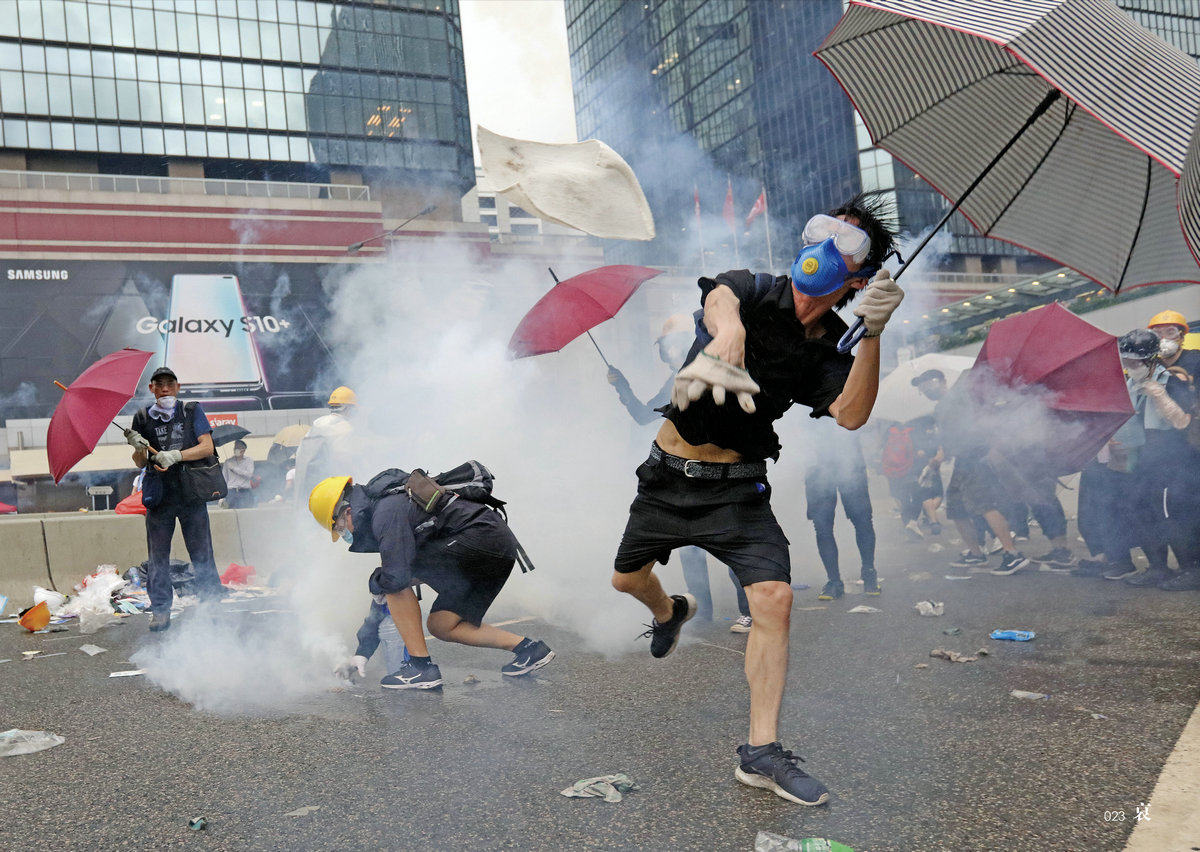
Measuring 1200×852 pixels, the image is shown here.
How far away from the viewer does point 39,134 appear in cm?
3144

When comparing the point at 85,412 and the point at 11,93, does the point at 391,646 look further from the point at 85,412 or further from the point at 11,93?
the point at 11,93

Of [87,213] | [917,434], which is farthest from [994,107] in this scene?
[87,213]

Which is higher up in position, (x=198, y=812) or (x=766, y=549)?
(x=766, y=549)

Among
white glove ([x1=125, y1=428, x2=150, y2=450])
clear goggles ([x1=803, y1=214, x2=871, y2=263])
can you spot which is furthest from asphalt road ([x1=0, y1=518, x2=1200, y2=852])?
clear goggles ([x1=803, y1=214, x2=871, y2=263])

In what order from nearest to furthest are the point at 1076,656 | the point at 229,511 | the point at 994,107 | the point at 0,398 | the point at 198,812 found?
the point at 198,812 < the point at 994,107 < the point at 1076,656 < the point at 229,511 < the point at 0,398

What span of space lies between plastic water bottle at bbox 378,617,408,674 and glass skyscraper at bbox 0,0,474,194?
109ft

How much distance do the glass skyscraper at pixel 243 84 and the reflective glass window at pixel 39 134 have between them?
0.11 feet

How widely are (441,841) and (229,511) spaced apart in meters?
7.08

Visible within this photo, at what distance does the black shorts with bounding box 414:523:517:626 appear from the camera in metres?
4.10

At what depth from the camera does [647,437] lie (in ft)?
20.7

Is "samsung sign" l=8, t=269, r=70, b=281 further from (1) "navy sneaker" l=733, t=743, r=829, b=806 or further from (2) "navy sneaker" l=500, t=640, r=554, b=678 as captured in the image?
(1) "navy sneaker" l=733, t=743, r=829, b=806

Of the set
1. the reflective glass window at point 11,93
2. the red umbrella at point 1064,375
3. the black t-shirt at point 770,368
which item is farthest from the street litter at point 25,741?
the reflective glass window at point 11,93

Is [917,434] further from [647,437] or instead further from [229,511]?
[229,511]

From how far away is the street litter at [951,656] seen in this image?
13.5ft
